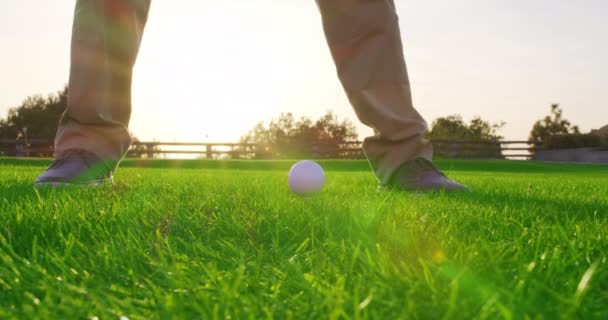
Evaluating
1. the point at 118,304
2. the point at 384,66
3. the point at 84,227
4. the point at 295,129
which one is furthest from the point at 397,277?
the point at 295,129

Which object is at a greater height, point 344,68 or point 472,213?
point 344,68

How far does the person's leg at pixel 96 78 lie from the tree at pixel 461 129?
4640cm

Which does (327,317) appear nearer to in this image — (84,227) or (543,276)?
(543,276)

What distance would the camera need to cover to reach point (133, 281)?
1007 millimetres

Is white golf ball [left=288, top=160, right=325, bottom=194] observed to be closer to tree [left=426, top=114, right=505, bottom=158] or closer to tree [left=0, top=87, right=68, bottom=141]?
tree [left=426, top=114, right=505, bottom=158]

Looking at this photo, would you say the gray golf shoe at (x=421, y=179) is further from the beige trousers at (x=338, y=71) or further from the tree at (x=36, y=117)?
A: the tree at (x=36, y=117)

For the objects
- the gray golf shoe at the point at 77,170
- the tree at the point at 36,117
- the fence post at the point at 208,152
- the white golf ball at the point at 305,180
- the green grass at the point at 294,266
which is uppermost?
the tree at the point at 36,117

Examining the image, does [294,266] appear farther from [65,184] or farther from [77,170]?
[77,170]

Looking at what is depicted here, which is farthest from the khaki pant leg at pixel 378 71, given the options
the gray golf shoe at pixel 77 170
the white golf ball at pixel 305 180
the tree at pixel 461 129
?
the tree at pixel 461 129

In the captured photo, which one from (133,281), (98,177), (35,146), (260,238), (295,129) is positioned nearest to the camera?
(133,281)

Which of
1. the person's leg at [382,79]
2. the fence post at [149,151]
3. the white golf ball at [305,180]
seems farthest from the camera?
the fence post at [149,151]

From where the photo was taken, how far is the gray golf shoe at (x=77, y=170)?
10.1 ft

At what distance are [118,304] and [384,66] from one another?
2765 mm

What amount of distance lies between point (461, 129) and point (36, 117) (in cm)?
3837
